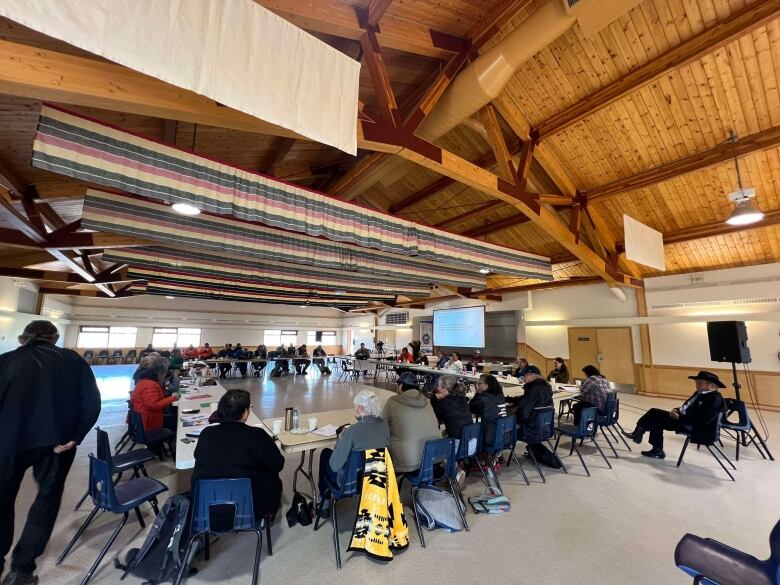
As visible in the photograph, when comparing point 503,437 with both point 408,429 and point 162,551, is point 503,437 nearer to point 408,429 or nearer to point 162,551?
point 408,429

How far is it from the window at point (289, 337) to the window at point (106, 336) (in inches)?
290

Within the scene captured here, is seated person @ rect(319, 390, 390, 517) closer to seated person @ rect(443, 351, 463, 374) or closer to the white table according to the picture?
the white table

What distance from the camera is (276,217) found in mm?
3568

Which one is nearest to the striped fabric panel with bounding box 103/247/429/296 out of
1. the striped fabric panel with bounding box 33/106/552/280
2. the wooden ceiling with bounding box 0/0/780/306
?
the wooden ceiling with bounding box 0/0/780/306

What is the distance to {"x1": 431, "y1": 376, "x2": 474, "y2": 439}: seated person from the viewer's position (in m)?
3.26

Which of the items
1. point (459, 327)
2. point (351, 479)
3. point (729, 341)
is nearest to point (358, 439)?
point (351, 479)

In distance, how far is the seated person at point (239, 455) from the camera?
195 centimetres

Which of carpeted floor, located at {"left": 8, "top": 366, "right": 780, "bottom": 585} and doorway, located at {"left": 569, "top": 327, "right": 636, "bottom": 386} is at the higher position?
doorway, located at {"left": 569, "top": 327, "right": 636, "bottom": 386}

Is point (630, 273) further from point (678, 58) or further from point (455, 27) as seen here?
point (455, 27)

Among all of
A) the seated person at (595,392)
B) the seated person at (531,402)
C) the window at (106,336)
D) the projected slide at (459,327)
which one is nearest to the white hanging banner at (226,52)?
the seated person at (531,402)

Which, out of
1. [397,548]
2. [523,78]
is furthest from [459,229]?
[397,548]

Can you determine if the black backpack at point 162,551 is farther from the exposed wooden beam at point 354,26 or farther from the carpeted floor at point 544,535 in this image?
the exposed wooden beam at point 354,26

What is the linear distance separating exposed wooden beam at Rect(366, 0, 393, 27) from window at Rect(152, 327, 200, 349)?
60.3ft

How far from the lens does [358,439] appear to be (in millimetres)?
2455
